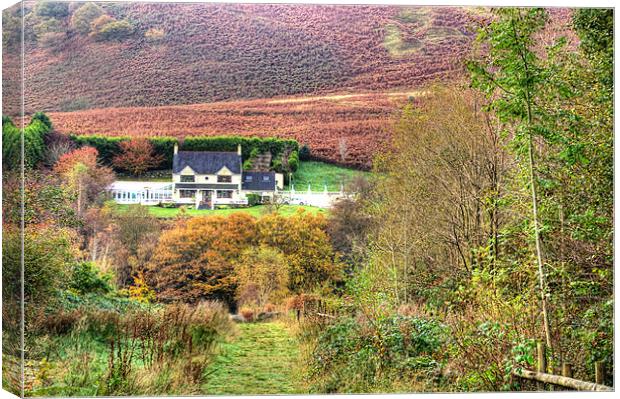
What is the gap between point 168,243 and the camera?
Answer: 1056 centimetres

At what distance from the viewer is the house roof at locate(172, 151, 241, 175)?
10500 millimetres

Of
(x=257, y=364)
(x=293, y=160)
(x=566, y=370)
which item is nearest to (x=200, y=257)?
(x=257, y=364)

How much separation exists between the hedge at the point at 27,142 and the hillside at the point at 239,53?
202 mm

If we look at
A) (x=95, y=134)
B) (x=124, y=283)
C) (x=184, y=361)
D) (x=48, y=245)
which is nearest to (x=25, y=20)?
(x=95, y=134)

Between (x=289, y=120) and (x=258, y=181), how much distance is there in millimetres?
745

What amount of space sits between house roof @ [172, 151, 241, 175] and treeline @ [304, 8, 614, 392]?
1246mm

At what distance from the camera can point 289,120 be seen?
10.8 meters

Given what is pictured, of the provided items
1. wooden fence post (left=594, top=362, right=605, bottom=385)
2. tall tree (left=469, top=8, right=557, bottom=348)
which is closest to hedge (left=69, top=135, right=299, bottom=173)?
tall tree (left=469, top=8, right=557, bottom=348)

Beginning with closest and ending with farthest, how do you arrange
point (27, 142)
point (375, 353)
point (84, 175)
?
point (27, 142) → point (375, 353) → point (84, 175)

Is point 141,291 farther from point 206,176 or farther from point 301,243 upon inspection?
point 301,243

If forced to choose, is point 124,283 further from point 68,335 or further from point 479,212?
point 479,212

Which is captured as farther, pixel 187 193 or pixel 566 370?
pixel 187 193

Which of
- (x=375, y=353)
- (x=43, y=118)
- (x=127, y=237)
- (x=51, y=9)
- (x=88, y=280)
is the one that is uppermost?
(x=51, y=9)

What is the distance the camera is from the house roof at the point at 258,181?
416 inches
